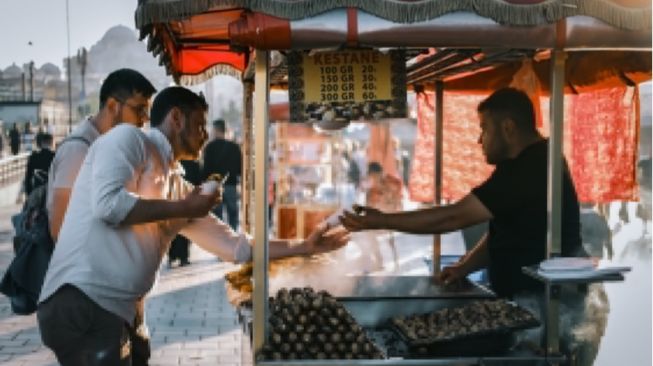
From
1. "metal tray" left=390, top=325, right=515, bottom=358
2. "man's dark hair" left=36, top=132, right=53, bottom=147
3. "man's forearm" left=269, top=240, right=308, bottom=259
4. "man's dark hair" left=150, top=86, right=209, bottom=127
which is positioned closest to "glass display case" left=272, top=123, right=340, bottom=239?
"man's dark hair" left=36, top=132, right=53, bottom=147

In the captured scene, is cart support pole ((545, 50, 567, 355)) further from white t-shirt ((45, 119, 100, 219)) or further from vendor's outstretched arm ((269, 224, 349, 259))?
white t-shirt ((45, 119, 100, 219))

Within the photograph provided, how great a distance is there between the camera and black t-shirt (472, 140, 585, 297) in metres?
4.14

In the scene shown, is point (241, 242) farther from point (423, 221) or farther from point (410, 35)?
point (410, 35)

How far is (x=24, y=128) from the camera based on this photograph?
4022 cm

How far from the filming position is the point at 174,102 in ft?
13.0

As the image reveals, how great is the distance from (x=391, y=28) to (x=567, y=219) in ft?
5.28

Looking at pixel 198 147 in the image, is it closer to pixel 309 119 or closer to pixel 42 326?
pixel 309 119

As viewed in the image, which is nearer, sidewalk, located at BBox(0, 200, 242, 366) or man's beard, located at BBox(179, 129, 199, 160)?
man's beard, located at BBox(179, 129, 199, 160)

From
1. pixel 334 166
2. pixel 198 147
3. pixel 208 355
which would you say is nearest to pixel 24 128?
pixel 334 166

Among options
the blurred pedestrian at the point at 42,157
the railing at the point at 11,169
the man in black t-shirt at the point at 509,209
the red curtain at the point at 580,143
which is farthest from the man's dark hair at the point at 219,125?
the railing at the point at 11,169

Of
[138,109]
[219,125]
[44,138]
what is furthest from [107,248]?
[44,138]

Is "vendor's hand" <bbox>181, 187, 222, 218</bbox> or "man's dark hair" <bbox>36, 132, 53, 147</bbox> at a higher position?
"man's dark hair" <bbox>36, 132, 53, 147</bbox>

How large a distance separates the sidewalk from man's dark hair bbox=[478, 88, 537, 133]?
139 inches

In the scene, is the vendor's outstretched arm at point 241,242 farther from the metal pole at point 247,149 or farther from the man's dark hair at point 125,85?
the metal pole at point 247,149
